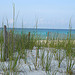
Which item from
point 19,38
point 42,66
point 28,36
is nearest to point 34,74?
point 42,66

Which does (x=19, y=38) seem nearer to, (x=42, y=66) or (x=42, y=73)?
(x=42, y=66)

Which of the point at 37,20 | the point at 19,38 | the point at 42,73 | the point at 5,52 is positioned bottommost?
the point at 42,73

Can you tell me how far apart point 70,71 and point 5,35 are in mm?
1260

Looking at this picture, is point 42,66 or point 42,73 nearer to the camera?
point 42,73

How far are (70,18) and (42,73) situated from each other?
76 centimetres

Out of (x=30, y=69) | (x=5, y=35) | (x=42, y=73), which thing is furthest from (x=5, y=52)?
(x=42, y=73)

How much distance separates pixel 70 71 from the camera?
1642 millimetres

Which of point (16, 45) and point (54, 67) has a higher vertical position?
point (16, 45)

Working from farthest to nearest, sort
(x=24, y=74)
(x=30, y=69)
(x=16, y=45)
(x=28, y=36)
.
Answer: (x=28, y=36), (x=16, y=45), (x=30, y=69), (x=24, y=74)

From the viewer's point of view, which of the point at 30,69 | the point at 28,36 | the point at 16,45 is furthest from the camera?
the point at 28,36

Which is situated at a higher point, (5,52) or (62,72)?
(5,52)

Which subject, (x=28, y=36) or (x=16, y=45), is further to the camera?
(x=28, y=36)

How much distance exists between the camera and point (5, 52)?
2254 millimetres

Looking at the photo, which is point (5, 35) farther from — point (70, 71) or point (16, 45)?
point (70, 71)
